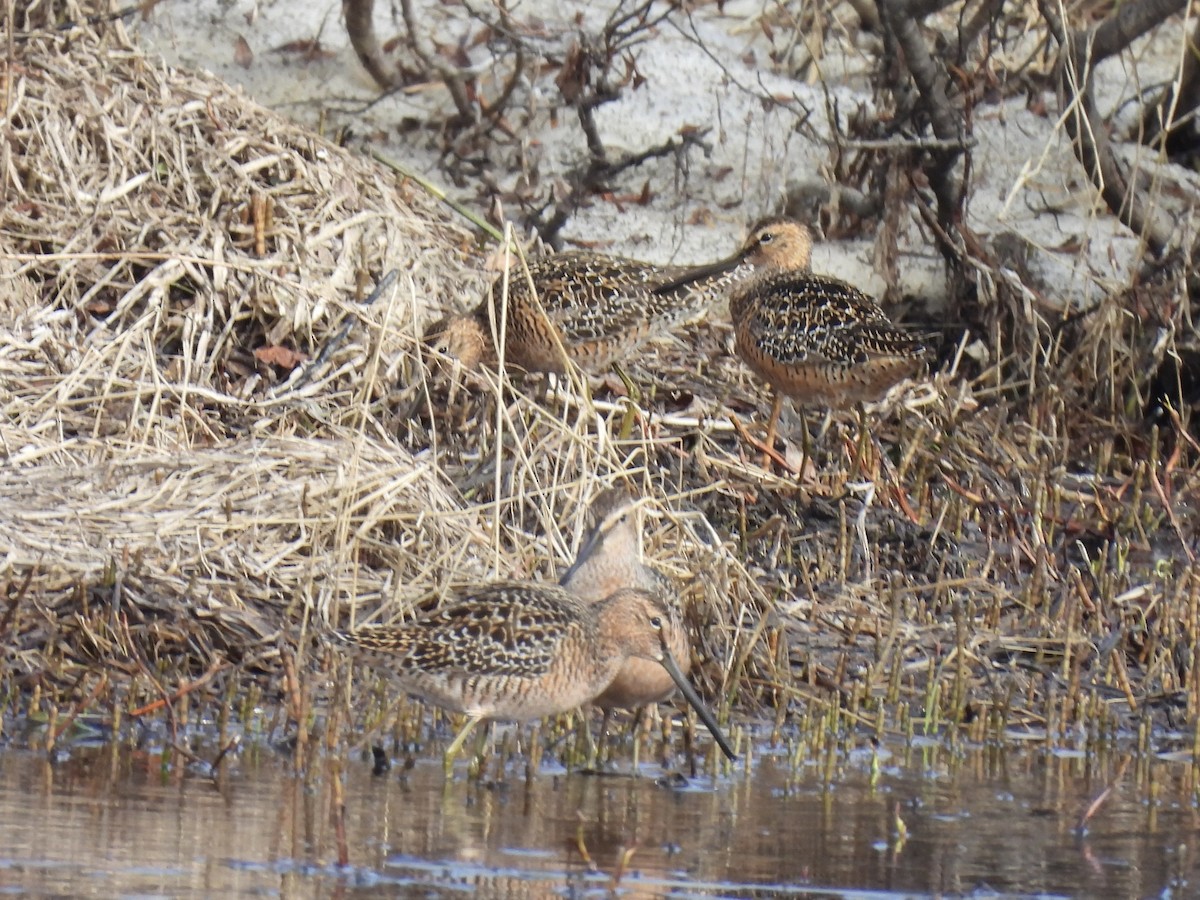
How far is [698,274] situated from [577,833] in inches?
154

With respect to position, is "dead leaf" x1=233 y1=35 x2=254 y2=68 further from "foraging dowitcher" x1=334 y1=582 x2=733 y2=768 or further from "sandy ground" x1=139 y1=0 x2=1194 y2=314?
"foraging dowitcher" x1=334 y1=582 x2=733 y2=768

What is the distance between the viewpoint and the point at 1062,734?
618 cm

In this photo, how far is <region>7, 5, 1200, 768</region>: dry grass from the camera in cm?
622

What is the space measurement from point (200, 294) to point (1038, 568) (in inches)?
124

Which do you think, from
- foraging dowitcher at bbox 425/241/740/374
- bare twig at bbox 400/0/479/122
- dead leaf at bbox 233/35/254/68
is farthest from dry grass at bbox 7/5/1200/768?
dead leaf at bbox 233/35/254/68

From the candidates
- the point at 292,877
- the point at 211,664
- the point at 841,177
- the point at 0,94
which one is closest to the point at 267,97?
the point at 0,94

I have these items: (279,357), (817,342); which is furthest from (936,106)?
(279,357)

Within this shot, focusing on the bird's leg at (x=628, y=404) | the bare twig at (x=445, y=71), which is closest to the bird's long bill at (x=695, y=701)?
the bird's leg at (x=628, y=404)

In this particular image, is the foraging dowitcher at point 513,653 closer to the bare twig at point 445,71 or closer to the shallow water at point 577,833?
the shallow water at point 577,833

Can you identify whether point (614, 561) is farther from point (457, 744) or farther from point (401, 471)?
point (457, 744)

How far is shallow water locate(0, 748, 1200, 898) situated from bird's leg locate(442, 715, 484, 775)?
0.19 ft

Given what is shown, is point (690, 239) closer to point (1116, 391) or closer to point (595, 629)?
point (1116, 391)

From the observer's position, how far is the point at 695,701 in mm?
5488

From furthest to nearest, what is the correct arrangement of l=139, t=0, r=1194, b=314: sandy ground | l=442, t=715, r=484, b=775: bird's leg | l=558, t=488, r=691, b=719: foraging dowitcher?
1. l=139, t=0, r=1194, b=314: sandy ground
2. l=558, t=488, r=691, b=719: foraging dowitcher
3. l=442, t=715, r=484, b=775: bird's leg
